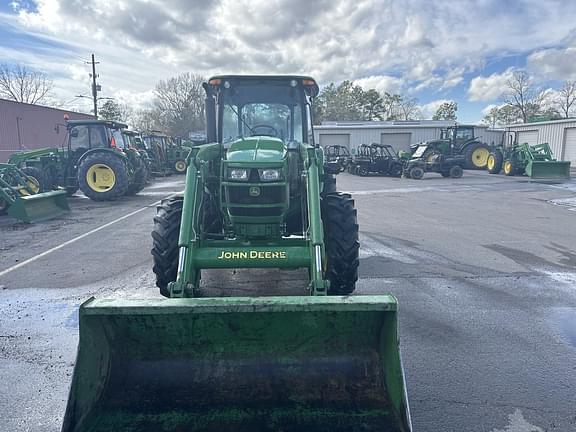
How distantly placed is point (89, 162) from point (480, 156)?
22.1 metres

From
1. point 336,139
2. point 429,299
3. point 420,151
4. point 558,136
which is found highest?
point 336,139

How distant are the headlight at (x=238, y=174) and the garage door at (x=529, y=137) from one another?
38.7 meters

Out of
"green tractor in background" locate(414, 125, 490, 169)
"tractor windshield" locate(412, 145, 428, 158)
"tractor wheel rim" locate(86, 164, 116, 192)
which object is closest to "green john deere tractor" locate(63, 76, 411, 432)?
"tractor wheel rim" locate(86, 164, 116, 192)

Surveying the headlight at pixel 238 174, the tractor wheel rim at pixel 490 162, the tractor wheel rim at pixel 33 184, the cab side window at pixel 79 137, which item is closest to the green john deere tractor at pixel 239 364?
the headlight at pixel 238 174

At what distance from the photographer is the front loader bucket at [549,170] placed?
70.0 feet

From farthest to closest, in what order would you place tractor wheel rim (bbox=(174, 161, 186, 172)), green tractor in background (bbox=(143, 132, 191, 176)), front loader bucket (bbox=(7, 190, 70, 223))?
1. tractor wheel rim (bbox=(174, 161, 186, 172))
2. green tractor in background (bbox=(143, 132, 191, 176))
3. front loader bucket (bbox=(7, 190, 70, 223))

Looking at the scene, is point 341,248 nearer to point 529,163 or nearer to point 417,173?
point 417,173

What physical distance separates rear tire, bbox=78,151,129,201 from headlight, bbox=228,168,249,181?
32.5ft

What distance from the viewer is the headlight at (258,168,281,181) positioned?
4.00 metres

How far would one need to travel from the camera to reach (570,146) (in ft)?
104

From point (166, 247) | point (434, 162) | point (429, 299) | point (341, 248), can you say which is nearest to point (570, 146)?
point (434, 162)

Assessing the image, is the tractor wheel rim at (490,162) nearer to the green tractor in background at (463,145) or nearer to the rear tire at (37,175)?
the green tractor in background at (463,145)

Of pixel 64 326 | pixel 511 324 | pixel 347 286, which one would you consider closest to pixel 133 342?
pixel 64 326

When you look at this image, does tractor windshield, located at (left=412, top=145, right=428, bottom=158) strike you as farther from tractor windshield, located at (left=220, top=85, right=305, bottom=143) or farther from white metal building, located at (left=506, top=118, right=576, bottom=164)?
tractor windshield, located at (left=220, top=85, right=305, bottom=143)
